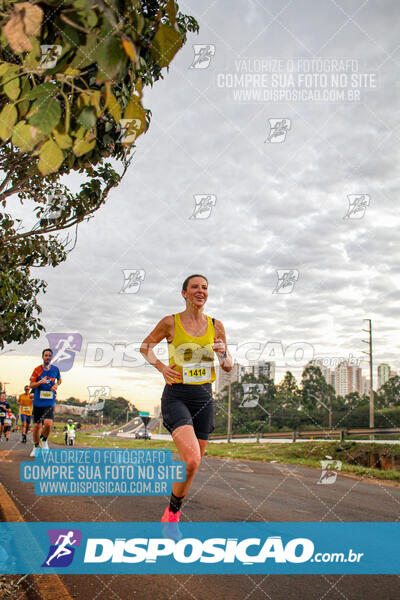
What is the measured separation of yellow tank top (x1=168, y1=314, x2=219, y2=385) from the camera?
13.3ft

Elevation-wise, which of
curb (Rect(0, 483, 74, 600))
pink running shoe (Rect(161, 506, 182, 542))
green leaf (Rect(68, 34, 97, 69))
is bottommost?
curb (Rect(0, 483, 74, 600))

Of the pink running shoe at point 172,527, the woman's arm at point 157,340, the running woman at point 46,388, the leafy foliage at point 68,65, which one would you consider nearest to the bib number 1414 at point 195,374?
the woman's arm at point 157,340

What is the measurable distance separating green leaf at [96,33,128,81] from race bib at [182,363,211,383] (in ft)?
9.81

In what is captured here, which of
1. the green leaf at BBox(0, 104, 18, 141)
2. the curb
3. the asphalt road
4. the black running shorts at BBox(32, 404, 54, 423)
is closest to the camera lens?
the green leaf at BBox(0, 104, 18, 141)

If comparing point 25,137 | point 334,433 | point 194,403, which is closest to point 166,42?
point 25,137

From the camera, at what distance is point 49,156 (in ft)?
4.74

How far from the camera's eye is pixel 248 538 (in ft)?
14.0

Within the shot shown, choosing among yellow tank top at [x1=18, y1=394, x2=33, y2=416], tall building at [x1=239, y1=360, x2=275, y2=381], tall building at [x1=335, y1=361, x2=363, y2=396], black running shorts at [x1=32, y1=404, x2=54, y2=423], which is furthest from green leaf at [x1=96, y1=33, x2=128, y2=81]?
tall building at [x1=335, y1=361, x2=363, y2=396]

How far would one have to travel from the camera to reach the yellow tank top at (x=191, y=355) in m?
4.05

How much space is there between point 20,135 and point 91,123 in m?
0.20

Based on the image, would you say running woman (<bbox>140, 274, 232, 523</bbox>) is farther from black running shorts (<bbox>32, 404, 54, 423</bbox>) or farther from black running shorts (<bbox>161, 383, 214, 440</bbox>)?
black running shorts (<bbox>32, 404, 54, 423</bbox>)

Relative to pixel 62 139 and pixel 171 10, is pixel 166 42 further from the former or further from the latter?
pixel 62 139

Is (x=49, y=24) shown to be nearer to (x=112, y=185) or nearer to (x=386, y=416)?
(x=112, y=185)

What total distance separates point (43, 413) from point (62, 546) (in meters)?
4.98
